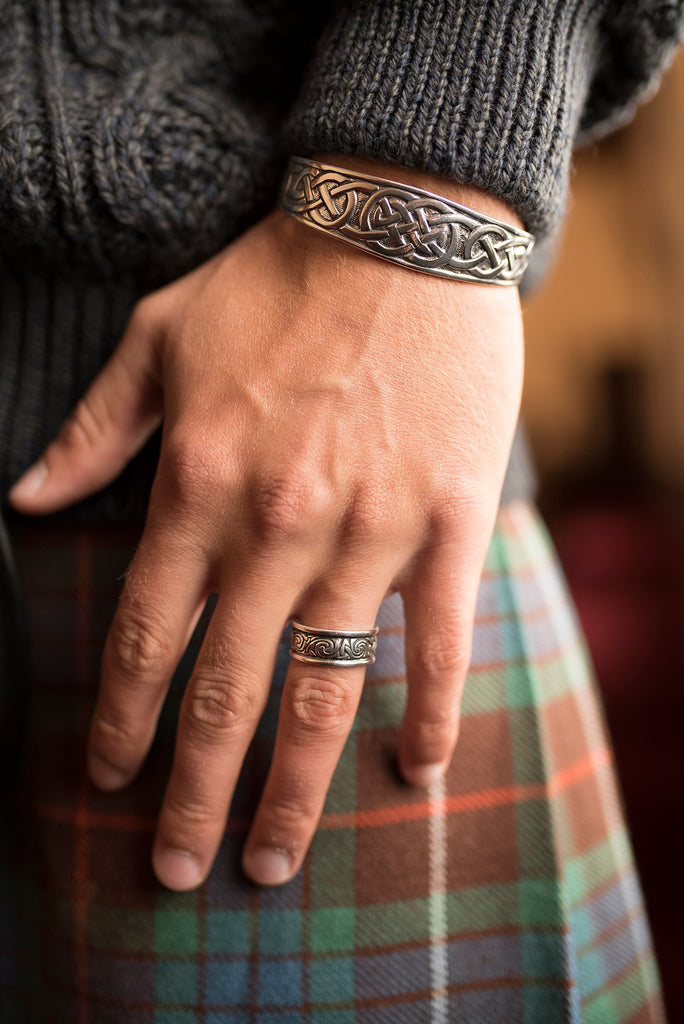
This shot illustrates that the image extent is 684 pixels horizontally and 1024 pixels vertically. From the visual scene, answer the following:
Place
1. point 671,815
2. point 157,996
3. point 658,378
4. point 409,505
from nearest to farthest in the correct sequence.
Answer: point 409,505 → point 157,996 → point 671,815 → point 658,378

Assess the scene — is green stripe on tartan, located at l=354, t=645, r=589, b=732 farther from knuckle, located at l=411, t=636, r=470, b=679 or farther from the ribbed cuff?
the ribbed cuff

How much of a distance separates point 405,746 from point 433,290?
14.3 inches

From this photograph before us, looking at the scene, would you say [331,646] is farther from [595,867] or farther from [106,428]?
[595,867]

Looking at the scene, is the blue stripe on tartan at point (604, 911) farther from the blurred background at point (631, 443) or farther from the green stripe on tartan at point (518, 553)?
the blurred background at point (631, 443)

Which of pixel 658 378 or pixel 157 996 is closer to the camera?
pixel 157 996

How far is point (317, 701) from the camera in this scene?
48cm

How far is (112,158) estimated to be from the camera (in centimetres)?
52

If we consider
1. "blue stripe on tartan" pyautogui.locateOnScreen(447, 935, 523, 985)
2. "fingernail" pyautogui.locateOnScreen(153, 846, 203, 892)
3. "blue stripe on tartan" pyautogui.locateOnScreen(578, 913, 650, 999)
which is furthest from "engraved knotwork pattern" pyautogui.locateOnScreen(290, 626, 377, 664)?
"blue stripe on tartan" pyautogui.locateOnScreen(578, 913, 650, 999)

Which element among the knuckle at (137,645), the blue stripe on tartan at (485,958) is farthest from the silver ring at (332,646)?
the blue stripe on tartan at (485,958)

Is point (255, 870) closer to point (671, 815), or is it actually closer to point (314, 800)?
point (314, 800)

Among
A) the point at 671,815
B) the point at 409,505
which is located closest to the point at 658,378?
the point at 671,815

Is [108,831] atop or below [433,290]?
below

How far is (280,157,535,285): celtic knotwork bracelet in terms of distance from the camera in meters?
0.46

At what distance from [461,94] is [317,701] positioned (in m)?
0.44
